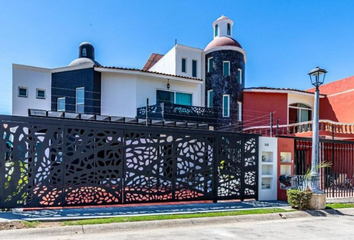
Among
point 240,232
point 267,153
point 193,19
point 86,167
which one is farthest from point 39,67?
point 240,232

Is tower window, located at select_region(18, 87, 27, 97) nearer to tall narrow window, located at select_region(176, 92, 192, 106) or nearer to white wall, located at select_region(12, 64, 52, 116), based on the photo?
white wall, located at select_region(12, 64, 52, 116)

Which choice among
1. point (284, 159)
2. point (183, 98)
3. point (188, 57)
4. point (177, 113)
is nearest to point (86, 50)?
point (188, 57)

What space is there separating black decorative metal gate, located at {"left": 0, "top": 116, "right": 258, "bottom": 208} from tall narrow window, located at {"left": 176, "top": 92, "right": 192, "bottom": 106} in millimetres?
8683

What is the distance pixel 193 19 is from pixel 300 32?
18.9 feet

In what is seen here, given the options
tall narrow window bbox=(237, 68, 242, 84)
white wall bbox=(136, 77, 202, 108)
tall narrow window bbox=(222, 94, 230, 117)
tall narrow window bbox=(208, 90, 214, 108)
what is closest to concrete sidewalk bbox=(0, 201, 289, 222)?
white wall bbox=(136, 77, 202, 108)

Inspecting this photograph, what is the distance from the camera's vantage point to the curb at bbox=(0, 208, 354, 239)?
5.54m

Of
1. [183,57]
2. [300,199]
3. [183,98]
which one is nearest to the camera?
[300,199]

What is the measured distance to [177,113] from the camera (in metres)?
15.6

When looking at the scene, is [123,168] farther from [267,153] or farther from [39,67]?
[39,67]

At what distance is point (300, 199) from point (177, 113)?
8.86 meters

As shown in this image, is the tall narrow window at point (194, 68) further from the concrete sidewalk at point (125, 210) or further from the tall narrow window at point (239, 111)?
the concrete sidewalk at point (125, 210)

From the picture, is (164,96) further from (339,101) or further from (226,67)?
(339,101)

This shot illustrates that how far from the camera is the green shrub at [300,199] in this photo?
812cm

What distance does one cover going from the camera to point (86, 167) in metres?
7.78
